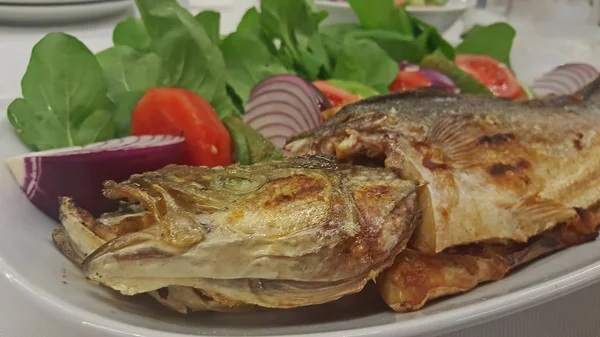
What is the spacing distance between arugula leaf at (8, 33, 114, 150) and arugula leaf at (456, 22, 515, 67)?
8.42 ft

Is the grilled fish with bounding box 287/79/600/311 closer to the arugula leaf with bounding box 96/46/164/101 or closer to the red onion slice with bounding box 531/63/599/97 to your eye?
the arugula leaf with bounding box 96/46/164/101

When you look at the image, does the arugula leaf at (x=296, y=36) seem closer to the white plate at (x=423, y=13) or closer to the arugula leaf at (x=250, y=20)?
the arugula leaf at (x=250, y=20)

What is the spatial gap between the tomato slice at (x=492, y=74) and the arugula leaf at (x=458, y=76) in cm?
20

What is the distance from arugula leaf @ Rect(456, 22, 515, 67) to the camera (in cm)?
370

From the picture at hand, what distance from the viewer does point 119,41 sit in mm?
2697

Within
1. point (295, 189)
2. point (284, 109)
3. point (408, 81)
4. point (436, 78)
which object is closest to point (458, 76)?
point (436, 78)

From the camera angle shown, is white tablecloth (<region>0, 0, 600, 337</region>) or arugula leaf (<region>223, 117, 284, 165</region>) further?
arugula leaf (<region>223, 117, 284, 165</region>)

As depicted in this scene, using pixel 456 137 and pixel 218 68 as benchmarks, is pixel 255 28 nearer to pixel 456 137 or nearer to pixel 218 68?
pixel 218 68

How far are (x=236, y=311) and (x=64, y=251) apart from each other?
1.61 feet

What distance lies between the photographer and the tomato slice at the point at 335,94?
8.90 ft

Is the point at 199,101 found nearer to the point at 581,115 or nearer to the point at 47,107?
the point at 47,107

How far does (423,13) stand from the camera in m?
4.17

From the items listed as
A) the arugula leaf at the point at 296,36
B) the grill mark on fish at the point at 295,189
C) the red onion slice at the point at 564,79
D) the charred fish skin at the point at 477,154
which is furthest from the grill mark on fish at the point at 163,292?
the red onion slice at the point at 564,79

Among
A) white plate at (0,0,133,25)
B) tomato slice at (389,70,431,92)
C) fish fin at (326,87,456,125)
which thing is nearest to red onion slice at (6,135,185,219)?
fish fin at (326,87,456,125)
